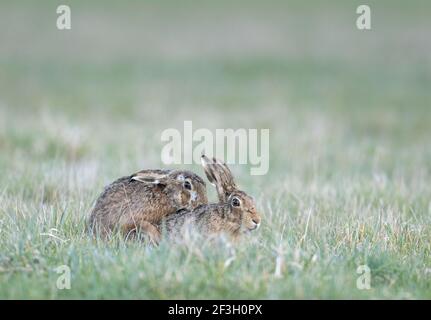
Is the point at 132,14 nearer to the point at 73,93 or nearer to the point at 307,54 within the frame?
the point at 307,54

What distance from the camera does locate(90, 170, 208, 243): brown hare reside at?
7.69 m

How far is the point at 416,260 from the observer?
7184mm

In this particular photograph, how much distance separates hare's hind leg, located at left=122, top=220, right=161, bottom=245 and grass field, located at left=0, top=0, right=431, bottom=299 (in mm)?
281

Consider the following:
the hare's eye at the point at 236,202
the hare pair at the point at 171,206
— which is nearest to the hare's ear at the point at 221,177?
the hare pair at the point at 171,206

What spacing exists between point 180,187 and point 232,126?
9388 millimetres

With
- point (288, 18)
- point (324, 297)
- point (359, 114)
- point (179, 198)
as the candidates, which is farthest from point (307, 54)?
point (324, 297)

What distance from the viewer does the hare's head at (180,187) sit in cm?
805

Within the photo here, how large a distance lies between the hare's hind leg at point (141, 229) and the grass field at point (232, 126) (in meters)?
0.28

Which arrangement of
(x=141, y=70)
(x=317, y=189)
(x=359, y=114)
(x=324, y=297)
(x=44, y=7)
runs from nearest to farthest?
1. (x=324, y=297)
2. (x=317, y=189)
3. (x=359, y=114)
4. (x=141, y=70)
5. (x=44, y=7)

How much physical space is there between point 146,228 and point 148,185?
0.54 metres

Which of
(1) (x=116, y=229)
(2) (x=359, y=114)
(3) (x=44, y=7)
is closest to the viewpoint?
(1) (x=116, y=229)

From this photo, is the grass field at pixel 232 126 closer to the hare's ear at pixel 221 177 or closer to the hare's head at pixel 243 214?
the hare's head at pixel 243 214

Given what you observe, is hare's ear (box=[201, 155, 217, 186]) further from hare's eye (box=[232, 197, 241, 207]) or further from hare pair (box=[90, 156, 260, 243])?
hare's eye (box=[232, 197, 241, 207])

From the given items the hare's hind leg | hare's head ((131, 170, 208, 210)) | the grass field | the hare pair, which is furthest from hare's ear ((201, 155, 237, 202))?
the hare's hind leg
